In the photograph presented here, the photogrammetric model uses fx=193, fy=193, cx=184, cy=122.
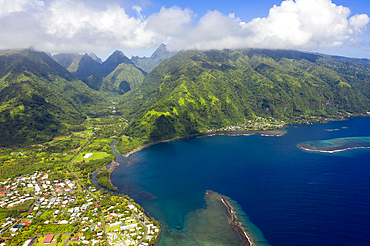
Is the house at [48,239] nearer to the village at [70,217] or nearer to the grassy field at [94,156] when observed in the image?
the village at [70,217]

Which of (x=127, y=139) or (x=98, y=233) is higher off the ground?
(x=127, y=139)

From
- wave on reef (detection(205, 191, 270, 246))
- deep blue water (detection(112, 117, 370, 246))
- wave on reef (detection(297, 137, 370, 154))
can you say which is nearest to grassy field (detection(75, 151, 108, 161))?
deep blue water (detection(112, 117, 370, 246))

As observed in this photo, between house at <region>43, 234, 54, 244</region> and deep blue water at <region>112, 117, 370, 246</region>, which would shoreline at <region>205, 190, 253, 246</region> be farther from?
house at <region>43, 234, 54, 244</region>

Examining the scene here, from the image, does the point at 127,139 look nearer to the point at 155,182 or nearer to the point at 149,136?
the point at 149,136

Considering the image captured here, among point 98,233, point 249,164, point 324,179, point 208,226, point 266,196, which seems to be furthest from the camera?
point 249,164

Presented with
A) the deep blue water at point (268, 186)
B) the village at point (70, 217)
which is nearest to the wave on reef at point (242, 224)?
the deep blue water at point (268, 186)

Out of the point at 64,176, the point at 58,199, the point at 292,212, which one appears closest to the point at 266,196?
the point at 292,212

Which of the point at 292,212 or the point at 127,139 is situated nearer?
the point at 292,212

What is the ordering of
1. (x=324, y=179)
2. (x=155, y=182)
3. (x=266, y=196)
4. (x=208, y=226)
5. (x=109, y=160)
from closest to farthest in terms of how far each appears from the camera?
(x=208, y=226) → (x=266, y=196) → (x=324, y=179) → (x=155, y=182) → (x=109, y=160)
